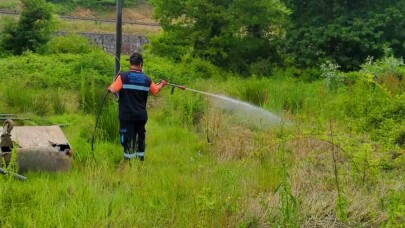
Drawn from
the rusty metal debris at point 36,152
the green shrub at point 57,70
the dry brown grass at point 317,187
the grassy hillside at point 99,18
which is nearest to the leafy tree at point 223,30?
the green shrub at point 57,70

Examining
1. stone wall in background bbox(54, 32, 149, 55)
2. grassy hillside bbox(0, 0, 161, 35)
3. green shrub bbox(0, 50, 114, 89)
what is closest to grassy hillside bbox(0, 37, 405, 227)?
green shrub bbox(0, 50, 114, 89)

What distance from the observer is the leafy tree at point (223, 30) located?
57.3 feet

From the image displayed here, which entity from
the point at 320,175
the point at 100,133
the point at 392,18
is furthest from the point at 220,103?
the point at 392,18

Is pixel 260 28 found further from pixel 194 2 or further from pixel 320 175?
pixel 320 175

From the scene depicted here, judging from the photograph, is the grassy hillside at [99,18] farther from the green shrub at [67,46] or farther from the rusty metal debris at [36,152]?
the rusty metal debris at [36,152]

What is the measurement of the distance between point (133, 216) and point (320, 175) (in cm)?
231

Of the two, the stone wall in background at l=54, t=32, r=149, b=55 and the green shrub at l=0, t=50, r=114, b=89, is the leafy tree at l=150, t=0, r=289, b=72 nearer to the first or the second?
the green shrub at l=0, t=50, r=114, b=89

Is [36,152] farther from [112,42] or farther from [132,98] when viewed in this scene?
[112,42]

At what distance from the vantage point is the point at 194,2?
56.7 ft

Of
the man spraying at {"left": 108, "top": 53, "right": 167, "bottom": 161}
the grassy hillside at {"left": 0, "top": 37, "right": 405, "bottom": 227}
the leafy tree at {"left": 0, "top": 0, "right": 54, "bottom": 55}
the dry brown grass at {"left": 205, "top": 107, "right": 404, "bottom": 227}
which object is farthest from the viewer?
the leafy tree at {"left": 0, "top": 0, "right": 54, "bottom": 55}

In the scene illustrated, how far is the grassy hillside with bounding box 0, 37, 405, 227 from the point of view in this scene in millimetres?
4305

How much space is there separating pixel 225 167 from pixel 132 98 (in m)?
1.60

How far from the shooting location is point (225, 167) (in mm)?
5934

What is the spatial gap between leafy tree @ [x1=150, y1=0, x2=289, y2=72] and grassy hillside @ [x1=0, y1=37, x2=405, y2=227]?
6.52 m
